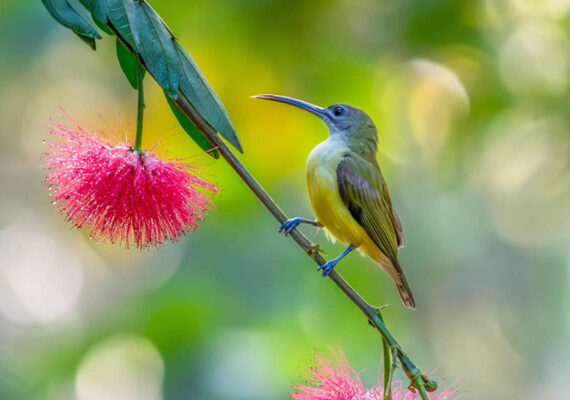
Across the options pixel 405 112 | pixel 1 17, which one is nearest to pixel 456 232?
pixel 405 112

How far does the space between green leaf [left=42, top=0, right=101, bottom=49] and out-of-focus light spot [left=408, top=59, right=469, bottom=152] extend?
14.1ft

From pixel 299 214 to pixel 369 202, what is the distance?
2071mm

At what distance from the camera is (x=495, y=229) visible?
7965 mm

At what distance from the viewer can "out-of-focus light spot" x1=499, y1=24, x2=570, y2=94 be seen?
6250 millimetres

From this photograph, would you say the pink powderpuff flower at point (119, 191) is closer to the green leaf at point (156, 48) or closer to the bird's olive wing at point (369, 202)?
the green leaf at point (156, 48)

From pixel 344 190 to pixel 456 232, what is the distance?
4.07m

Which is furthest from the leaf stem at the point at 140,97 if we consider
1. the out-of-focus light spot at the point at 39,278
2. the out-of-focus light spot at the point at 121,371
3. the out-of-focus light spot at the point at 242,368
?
the out-of-focus light spot at the point at 39,278

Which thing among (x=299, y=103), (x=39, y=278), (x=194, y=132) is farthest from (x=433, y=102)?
(x=194, y=132)

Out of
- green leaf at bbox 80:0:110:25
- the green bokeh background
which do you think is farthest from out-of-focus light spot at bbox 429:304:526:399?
green leaf at bbox 80:0:110:25

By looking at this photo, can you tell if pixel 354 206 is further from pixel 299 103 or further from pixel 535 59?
pixel 535 59

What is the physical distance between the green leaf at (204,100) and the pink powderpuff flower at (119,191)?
28 centimetres

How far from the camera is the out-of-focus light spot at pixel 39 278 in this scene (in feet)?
23.1

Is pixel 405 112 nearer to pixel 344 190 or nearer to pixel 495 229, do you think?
pixel 495 229

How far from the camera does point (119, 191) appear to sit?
94.7 inches
